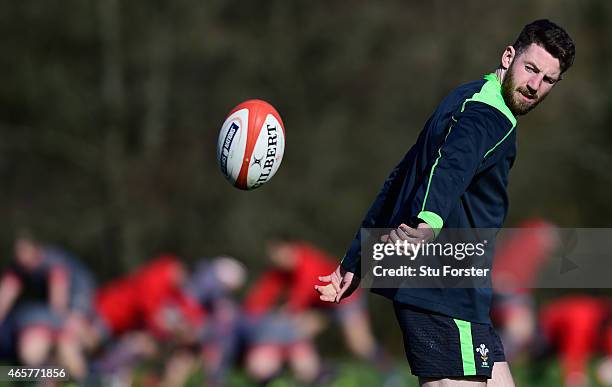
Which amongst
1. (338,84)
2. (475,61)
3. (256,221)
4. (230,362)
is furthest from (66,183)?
(230,362)

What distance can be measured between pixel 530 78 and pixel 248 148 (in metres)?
1.33

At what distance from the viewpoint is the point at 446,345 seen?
373 centimetres

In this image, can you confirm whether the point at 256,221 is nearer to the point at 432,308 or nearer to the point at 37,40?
the point at 37,40

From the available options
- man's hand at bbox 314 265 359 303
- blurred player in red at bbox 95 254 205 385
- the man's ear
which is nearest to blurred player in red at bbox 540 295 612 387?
blurred player in red at bbox 95 254 205 385

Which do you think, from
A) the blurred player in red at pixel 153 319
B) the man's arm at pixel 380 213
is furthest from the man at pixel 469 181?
the blurred player in red at pixel 153 319

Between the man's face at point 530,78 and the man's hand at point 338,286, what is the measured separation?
36.5 inches

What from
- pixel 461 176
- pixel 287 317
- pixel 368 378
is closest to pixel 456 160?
pixel 461 176

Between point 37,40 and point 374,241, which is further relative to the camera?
point 37,40

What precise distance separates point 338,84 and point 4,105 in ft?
16.6

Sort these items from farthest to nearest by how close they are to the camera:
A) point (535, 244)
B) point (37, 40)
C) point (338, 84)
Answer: point (338, 84), point (37, 40), point (535, 244)

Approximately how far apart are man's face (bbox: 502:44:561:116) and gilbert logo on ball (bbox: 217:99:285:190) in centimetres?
121

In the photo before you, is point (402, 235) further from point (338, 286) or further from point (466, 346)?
point (338, 286)

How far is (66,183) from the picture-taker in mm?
15781

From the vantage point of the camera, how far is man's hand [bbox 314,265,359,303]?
4.11 meters
